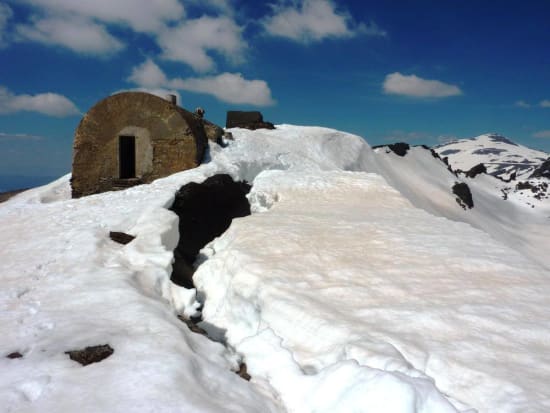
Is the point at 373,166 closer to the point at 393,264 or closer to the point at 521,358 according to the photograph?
the point at 393,264

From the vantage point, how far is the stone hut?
14.2 meters

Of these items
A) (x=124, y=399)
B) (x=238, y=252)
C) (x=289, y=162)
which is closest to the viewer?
(x=124, y=399)

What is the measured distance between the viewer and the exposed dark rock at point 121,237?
26.7 feet

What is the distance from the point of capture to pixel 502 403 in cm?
365

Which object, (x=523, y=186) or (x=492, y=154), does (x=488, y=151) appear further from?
(x=523, y=186)

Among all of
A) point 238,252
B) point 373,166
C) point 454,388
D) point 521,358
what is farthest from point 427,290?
point 373,166

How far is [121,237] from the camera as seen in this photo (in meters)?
8.25

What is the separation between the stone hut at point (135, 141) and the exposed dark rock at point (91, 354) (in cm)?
1049

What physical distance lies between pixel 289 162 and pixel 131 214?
408 inches

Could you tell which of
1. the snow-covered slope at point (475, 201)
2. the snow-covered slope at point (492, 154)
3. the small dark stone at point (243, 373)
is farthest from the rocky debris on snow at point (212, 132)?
the snow-covered slope at point (492, 154)

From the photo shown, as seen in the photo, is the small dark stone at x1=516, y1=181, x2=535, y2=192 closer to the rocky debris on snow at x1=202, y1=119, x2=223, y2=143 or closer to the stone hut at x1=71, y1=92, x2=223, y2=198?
the rocky debris on snow at x1=202, y1=119, x2=223, y2=143

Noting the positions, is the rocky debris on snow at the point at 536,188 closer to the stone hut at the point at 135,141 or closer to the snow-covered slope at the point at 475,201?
the snow-covered slope at the point at 475,201

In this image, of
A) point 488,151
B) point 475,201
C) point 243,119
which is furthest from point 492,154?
point 243,119

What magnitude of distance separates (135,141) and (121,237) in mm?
7036
